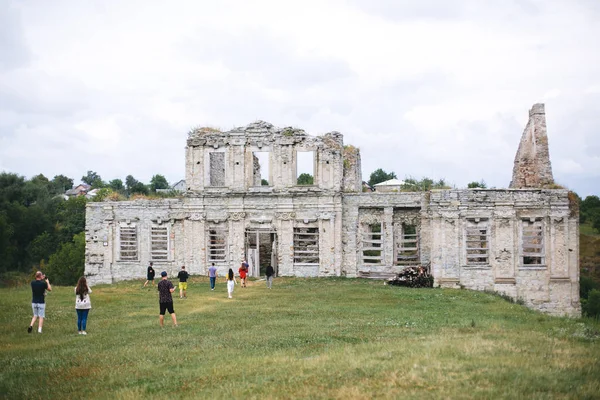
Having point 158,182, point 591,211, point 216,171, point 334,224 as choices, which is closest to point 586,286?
point 591,211

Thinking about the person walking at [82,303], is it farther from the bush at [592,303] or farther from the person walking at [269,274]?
the bush at [592,303]

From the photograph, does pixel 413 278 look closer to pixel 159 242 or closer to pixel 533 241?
pixel 533 241

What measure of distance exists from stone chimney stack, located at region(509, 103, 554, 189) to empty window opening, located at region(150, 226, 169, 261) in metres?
18.5

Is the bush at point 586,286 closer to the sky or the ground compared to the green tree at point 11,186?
closer to the ground

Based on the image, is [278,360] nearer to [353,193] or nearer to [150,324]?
[150,324]

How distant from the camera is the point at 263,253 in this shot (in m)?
37.7

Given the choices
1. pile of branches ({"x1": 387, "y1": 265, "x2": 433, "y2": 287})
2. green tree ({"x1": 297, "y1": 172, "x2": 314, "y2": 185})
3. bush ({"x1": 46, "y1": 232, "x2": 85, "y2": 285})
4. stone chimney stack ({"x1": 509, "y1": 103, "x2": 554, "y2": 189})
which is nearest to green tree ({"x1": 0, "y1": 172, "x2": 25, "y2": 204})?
bush ({"x1": 46, "y1": 232, "x2": 85, "y2": 285})

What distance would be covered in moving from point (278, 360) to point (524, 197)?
21.0 meters

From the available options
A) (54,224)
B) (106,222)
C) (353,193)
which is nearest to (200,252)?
(106,222)

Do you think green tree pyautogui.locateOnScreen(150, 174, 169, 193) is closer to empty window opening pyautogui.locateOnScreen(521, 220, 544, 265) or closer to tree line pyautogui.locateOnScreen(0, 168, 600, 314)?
tree line pyautogui.locateOnScreen(0, 168, 600, 314)

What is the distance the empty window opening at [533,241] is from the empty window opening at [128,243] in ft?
63.7

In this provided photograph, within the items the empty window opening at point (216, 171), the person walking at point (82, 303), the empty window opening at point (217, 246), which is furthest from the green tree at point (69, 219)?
the person walking at point (82, 303)

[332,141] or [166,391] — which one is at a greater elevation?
[332,141]

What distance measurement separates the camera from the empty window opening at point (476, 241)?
3105cm
